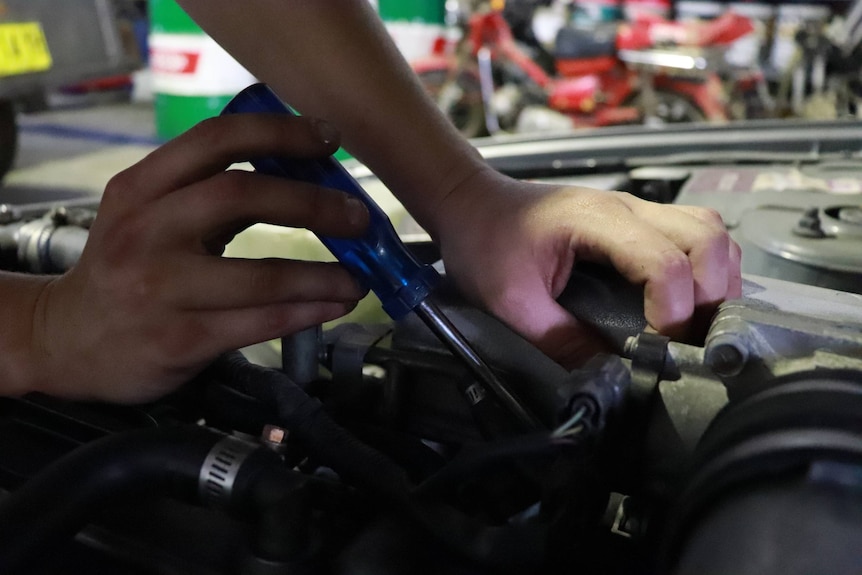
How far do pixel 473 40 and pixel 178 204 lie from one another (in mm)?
4718

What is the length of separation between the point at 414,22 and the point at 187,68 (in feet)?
4.27

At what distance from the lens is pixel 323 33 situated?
596 mm

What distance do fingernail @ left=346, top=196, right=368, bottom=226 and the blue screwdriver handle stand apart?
12mm

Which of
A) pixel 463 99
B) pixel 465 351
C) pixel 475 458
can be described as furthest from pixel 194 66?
pixel 475 458

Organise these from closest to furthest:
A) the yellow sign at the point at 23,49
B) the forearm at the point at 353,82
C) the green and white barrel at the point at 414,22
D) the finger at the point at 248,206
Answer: the finger at the point at 248,206 < the forearm at the point at 353,82 < the yellow sign at the point at 23,49 < the green and white barrel at the point at 414,22

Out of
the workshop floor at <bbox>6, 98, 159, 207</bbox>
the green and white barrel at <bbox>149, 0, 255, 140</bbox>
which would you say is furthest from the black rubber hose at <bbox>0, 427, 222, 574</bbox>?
the green and white barrel at <bbox>149, 0, 255, 140</bbox>

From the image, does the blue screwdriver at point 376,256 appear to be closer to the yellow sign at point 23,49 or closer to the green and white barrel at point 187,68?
the yellow sign at point 23,49

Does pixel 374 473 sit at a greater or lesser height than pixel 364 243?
lesser

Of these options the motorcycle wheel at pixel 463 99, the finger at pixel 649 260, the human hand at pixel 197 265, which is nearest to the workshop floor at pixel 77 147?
the motorcycle wheel at pixel 463 99

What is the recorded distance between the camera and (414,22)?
3854 mm

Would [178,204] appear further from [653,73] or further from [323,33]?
[653,73]

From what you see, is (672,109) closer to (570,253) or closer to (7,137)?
(7,137)

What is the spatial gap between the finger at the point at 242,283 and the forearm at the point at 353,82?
171 millimetres

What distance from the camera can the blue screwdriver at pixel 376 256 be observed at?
472 mm
